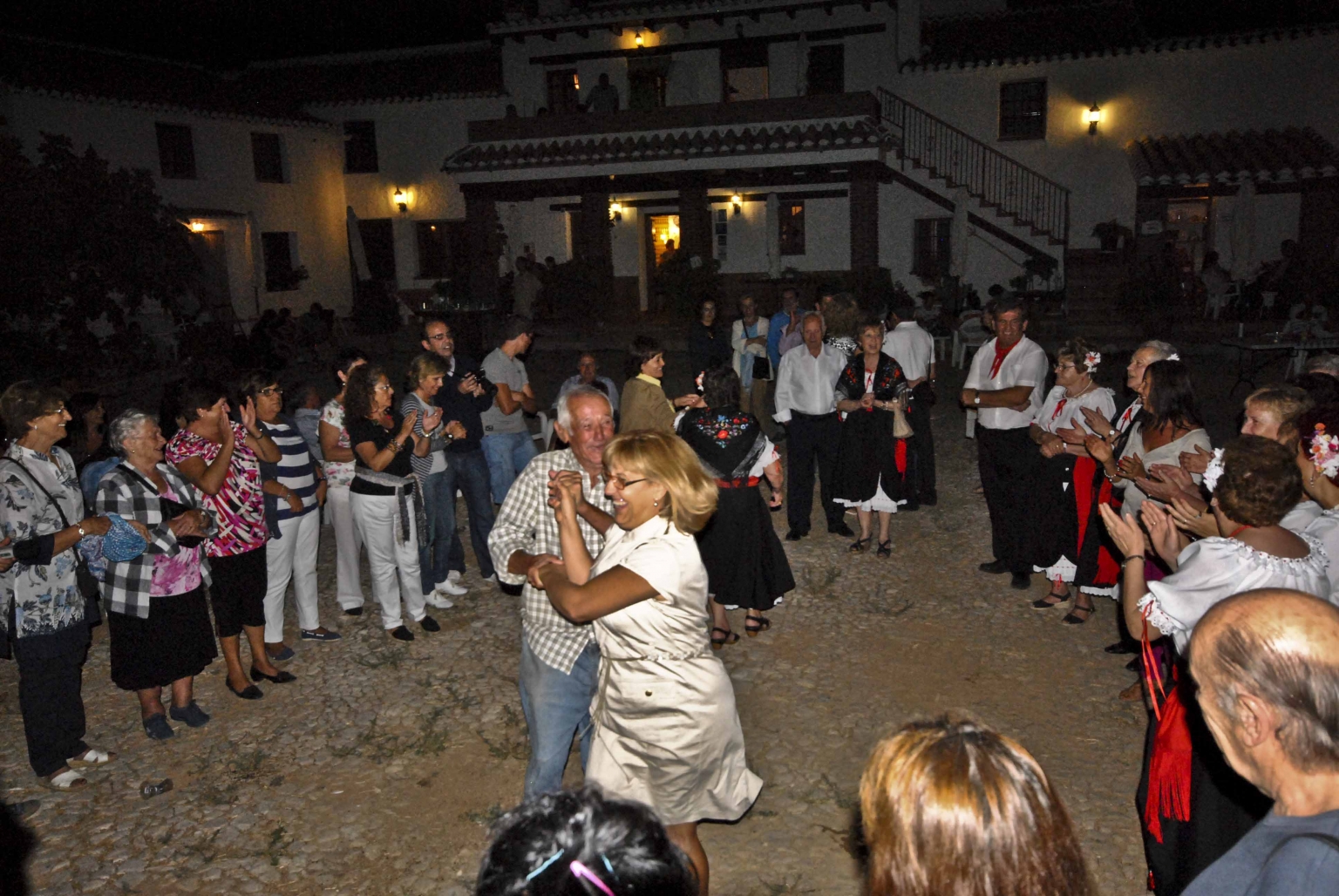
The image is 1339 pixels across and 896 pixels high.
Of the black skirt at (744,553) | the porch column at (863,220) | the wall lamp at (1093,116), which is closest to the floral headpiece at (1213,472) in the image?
the black skirt at (744,553)

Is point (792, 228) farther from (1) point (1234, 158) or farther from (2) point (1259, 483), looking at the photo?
(2) point (1259, 483)

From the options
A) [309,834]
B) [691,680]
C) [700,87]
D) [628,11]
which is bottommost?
[309,834]

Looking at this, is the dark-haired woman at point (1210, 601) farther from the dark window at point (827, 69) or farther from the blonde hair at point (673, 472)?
the dark window at point (827, 69)

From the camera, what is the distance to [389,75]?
2905 cm

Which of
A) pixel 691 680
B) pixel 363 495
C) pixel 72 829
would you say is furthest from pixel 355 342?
pixel 691 680

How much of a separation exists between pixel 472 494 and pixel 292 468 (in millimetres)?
1452

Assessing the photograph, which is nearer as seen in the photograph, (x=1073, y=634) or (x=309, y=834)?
(x=309, y=834)

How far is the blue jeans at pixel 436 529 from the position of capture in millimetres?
6695

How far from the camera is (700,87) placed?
24.6 meters

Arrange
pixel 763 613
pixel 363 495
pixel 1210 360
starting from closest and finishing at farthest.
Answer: pixel 363 495
pixel 763 613
pixel 1210 360

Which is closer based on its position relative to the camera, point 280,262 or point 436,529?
point 436,529

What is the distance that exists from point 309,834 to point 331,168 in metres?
27.3

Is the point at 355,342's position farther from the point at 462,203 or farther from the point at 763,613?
the point at 763,613

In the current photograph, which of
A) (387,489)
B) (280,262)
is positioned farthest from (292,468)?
(280,262)
